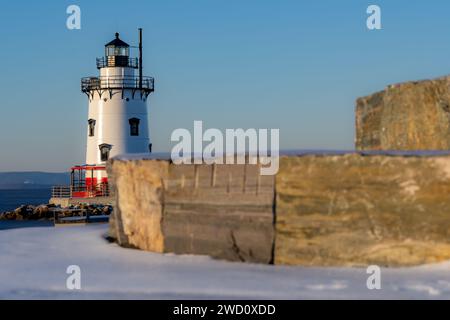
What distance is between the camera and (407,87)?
29.2 ft

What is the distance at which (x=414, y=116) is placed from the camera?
29.2 ft

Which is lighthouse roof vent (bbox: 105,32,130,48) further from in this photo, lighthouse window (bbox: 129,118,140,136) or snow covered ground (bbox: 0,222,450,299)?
snow covered ground (bbox: 0,222,450,299)

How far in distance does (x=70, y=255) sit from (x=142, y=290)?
6.94 feet

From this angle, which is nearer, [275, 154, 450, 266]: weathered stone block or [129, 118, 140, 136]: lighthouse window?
[275, 154, 450, 266]: weathered stone block

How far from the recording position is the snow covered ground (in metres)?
6.36

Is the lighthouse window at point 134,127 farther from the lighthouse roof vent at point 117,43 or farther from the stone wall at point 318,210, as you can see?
the stone wall at point 318,210

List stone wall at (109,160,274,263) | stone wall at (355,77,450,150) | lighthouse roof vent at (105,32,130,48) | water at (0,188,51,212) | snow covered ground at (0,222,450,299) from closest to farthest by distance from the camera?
snow covered ground at (0,222,450,299)
stone wall at (109,160,274,263)
stone wall at (355,77,450,150)
lighthouse roof vent at (105,32,130,48)
water at (0,188,51,212)

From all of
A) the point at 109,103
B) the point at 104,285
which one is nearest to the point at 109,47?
the point at 109,103

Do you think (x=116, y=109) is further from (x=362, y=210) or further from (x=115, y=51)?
(x=362, y=210)

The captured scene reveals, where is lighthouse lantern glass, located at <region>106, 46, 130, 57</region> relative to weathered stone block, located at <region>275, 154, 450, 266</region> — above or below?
above

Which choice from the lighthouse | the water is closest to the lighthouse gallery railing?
the lighthouse

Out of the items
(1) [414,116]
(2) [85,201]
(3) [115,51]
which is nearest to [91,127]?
(2) [85,201]

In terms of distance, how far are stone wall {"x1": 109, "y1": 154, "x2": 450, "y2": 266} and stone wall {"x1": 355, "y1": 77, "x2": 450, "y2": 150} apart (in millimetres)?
1522
